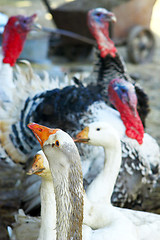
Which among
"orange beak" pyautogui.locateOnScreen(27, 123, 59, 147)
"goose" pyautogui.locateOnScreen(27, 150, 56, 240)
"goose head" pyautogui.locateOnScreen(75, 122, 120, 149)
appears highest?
"orange beak" pyautogui.locateOnScreen(27, 123, 59, 147)

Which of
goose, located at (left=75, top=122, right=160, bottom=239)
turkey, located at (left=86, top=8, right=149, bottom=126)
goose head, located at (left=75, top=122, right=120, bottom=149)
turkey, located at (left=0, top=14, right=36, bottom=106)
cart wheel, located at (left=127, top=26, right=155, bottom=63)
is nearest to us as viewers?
goose, located at (left=75, top=122, right=160, bottom=239)

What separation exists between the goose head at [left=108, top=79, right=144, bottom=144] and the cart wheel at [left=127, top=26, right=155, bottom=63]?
169 inches

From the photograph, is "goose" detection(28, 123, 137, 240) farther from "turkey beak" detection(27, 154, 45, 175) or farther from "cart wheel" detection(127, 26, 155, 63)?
"cart wheel" detection(127, 26, 155, 63)

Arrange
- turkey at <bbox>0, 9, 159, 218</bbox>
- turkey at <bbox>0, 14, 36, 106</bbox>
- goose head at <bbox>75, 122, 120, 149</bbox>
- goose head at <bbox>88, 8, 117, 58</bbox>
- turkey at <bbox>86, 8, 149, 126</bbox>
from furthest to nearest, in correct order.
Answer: goose head at <bbox>88, 8, 117, 58</bbox> → turkey at <bbox>86, 8, 149, 126</bbox> → turkey at <bbox>0, 14, 36, 106</bbox> → turkey at <bbox>0, 9, 159, 218</bbox> → goose head at <bbox>75, 122, 120, 149</bbox>

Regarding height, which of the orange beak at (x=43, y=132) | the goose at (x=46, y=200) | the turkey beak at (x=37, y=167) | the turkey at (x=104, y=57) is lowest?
the goose at (x=46, y=200)

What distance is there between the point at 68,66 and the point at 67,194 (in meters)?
5.81

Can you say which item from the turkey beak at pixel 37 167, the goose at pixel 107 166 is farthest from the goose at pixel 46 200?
the goose at pixel 107 166

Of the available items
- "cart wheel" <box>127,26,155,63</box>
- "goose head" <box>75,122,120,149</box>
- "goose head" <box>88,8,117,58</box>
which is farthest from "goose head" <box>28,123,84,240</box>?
"cart wheel" <box>127,26,155,63</box>

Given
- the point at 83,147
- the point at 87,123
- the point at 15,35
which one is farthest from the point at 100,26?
the point at 83,147

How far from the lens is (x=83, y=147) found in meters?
3.01

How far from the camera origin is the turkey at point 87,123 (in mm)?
3012

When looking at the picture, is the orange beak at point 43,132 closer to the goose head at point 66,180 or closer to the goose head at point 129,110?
the goose head at point 66,180

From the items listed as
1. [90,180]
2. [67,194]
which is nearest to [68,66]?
[90,180]

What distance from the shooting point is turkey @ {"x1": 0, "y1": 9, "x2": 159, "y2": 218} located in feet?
9.88
